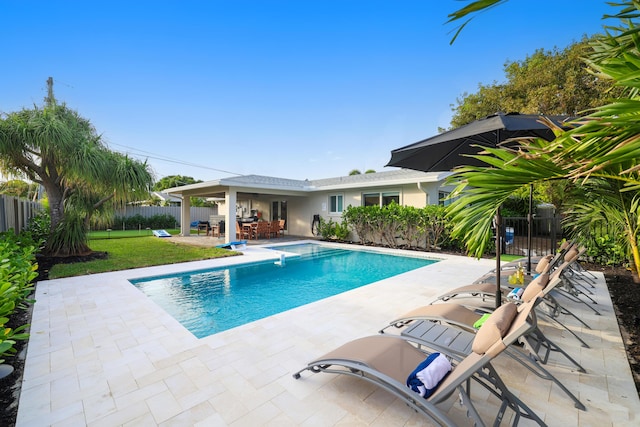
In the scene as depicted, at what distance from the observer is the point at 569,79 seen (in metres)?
13.4

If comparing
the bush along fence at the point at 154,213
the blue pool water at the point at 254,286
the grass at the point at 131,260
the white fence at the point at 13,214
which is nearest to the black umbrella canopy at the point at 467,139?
the blue pool water at the point at 254,286

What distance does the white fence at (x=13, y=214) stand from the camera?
26.5 feet

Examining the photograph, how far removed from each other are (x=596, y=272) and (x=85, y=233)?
16.3 metres

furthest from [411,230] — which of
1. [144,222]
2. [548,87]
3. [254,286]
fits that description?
Answer: [144,222]

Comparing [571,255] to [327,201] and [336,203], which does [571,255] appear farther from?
[327,201]

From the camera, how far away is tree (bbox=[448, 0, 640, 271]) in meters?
1.35

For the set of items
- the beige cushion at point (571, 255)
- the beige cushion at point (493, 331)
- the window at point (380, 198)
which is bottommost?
the beige cushion at point (493, 331)

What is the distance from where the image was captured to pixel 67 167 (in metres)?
8.85

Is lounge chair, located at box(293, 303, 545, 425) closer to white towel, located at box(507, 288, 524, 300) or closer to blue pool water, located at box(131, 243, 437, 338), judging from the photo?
white towel, located at box(507, 288, 524, 300)

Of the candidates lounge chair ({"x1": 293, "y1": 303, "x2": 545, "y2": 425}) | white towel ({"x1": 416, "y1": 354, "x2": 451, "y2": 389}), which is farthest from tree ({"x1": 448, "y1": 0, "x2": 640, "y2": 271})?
white towel ({"x1": 416, "y1": 354, "x2": 451, "y2": 389})

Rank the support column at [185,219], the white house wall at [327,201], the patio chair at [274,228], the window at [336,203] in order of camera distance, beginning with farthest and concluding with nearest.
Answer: the support column at [185,219]
the patio chair at [274,228]
the window at [336,203]
the white house wall at [327,201]

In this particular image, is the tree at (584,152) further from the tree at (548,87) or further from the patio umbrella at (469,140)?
the tree at (548,87)

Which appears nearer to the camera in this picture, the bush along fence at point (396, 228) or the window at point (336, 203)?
the bush along fence at point (396, 228)

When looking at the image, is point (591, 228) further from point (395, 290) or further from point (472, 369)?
point (472, 369)
